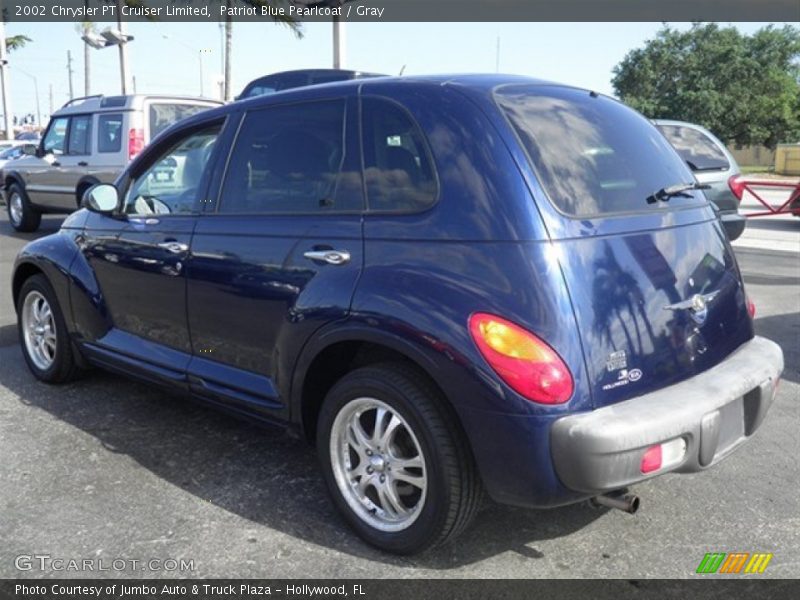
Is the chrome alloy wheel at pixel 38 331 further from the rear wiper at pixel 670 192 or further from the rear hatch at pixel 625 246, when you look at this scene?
the rear wiper at pixel 670 192

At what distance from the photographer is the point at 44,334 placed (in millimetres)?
4953

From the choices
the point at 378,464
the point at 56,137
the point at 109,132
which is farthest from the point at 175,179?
the point at 56,137

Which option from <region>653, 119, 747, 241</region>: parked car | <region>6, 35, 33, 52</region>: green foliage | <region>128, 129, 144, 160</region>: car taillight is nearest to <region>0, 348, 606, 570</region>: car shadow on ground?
<region>128, 129, 144, 160</region>: car taillight

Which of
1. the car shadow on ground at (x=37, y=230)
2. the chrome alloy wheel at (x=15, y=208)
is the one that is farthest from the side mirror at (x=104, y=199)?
the chrome alloy wheel at (x=15, y=208)

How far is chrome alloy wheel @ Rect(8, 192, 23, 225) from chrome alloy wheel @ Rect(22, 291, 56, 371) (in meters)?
8.64

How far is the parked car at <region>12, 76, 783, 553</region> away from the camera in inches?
101

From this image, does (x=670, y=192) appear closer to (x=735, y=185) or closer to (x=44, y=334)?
(x=44, y=334)

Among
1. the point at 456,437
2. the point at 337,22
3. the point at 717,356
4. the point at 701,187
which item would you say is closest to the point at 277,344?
the point at 456,437

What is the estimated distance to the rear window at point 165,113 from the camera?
411 inches

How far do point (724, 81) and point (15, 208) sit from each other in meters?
49.0

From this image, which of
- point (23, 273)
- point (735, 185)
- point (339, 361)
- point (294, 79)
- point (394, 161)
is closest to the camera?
point (394, 161)

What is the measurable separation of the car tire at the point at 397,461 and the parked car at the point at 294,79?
823cm

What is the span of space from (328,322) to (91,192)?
2178 millimetres

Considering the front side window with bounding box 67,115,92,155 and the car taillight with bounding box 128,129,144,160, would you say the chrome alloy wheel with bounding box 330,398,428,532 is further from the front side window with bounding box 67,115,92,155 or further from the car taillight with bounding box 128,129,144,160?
the front side window with bounding box 67,115,92,155
